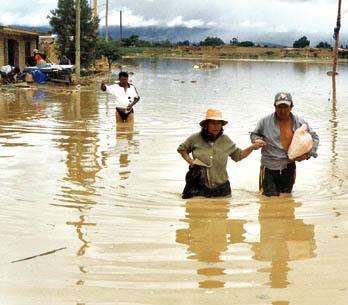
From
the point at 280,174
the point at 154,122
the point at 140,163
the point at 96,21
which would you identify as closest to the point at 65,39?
the point at 96,21

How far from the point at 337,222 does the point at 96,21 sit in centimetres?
3454

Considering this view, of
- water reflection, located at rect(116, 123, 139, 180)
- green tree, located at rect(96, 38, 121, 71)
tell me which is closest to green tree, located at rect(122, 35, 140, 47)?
green tree, located at rect(96, 38, 121, 71)

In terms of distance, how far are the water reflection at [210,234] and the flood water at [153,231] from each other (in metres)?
0.01

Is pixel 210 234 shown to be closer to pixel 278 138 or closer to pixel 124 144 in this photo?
pixel 278 138

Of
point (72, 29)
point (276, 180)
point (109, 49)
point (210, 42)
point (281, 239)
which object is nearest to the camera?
point (281, 239)

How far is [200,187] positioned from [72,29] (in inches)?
1361

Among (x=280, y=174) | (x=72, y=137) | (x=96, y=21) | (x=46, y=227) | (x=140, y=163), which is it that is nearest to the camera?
(x=46, y=227)

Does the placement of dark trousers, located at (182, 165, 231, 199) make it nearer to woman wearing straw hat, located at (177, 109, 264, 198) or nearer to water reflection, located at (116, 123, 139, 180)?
woman wearing straw hat, located at (177, 109, 264, 198)

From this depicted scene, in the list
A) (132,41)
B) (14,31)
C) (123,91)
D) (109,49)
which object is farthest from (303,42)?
(123,91)

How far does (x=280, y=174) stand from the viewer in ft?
22.8

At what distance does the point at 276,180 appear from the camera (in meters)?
7.05

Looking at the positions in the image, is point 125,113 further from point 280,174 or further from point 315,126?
point 280,174

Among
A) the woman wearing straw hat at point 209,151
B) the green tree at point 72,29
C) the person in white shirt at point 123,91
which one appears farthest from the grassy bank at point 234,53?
the woman wearing straw hat at point 209,151

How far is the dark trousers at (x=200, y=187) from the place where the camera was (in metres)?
6.67
